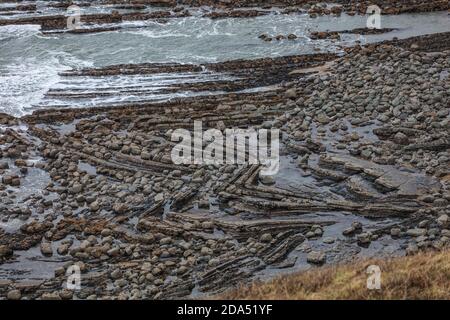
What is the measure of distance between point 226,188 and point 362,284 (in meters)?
9.39

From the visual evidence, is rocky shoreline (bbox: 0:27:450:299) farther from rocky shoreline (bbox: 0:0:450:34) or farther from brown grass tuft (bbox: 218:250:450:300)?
rocky shoreline (bbox: 0:0:450:34)

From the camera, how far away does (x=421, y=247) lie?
63.9ft

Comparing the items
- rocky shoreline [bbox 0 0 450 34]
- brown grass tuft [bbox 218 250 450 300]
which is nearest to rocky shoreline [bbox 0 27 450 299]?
brown grass tuft [bbox 218 250 450 300]

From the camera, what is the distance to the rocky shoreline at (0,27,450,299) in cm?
1950

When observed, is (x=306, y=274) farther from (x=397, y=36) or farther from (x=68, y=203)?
(x=397, y=36)

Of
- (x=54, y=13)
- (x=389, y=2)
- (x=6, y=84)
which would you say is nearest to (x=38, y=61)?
(x=6, y=84)

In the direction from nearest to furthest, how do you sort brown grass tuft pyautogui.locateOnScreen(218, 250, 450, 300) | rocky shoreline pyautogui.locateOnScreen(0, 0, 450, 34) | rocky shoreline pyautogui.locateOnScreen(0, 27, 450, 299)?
brown grass tuft pyautogui.locateOnScreen(218, 250, 450, 300) < rocky shoreline pyautogui.locateOnScreen(0, 27, 450, 299) < rocky shoreline pyautogui.locateOnScreen(0, 0, 450, 34)

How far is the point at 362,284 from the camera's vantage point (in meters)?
14.9

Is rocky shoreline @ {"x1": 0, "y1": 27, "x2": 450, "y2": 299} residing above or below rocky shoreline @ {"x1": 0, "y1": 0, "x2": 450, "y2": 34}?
below

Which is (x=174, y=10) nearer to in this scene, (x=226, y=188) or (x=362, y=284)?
(x=226, y=188)

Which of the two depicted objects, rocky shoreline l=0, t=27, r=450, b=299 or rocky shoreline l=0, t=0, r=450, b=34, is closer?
rocky shoreline l=0, t=27, r=450, b=299

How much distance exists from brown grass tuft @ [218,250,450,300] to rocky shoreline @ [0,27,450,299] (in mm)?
2746

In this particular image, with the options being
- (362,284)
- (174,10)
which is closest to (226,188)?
(362,284)

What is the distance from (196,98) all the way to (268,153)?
7531 millimetres
